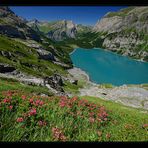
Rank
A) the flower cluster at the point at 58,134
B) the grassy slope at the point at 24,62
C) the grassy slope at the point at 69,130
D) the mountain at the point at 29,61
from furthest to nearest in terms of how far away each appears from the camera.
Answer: the grassy slope at the point at 24,62 < the mountain at the point at 29,61 < the grassy slope at the point at 69,130 < the flower cluster at the point at 58,134

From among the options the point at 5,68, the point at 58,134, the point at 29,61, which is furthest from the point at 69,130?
the point at 29,61

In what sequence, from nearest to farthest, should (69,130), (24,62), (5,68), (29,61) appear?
(69,130), (5,68), (24,62), (29,61)

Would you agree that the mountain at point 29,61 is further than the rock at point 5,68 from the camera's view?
Yes

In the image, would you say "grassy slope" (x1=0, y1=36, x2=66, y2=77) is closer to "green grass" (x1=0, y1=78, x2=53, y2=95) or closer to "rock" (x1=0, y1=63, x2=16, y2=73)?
"rock" (x1=0, y1=63, x2=16, y2=73)

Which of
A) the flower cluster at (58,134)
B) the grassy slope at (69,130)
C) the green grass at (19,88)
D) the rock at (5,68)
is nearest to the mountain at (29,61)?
the rock at (5,68)

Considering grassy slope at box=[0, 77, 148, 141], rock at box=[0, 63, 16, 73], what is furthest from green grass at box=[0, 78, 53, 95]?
Answer: rock at box=[0, 63, 16, 73]

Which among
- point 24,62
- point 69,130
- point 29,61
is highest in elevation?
point 69,130

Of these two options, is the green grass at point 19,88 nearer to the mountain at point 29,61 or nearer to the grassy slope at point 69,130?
the grassy slope at point 69,130

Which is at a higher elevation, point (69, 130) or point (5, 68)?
point (69, 130)

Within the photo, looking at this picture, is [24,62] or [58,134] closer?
[58,134]

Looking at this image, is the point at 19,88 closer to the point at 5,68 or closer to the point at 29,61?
the point at 5,68
